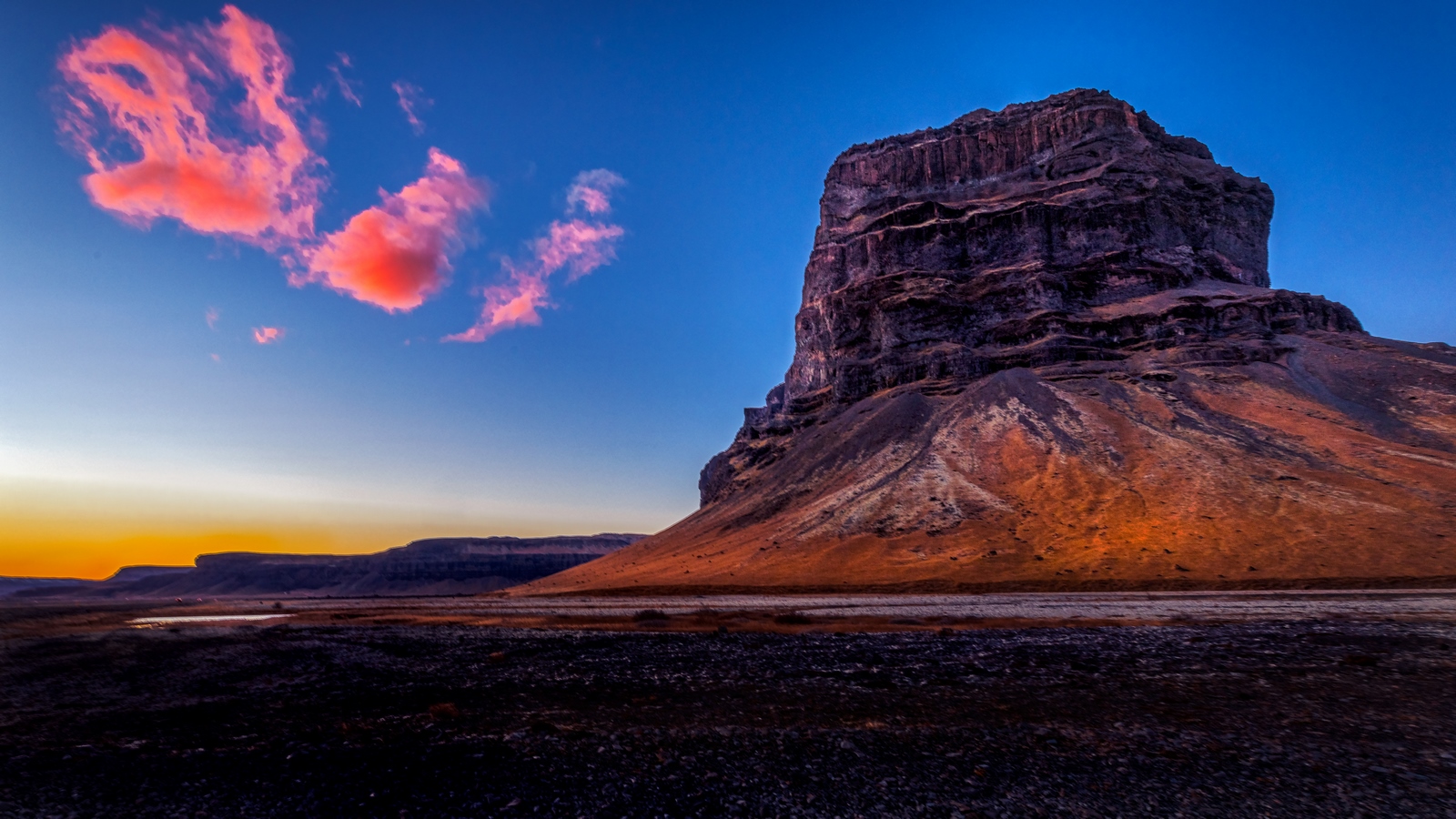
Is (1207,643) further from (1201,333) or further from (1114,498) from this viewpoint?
(1201,333)

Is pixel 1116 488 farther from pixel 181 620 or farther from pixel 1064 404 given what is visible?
pixel 181 620

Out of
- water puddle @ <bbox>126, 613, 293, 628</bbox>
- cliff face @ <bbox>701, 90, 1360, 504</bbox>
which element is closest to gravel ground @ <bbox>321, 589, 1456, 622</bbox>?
water puddle @ <bbox>126, 613, 293, 628</bbox>

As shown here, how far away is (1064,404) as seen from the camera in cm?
8956

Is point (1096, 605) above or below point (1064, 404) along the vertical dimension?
below

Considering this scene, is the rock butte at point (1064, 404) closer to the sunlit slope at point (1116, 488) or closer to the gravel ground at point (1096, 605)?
the sunlit slope at point (1116, 488)

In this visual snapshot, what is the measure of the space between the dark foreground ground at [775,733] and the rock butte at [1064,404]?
137 feet

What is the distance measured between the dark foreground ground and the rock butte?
41.7m

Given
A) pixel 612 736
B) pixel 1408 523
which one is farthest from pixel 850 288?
pixel 612 736

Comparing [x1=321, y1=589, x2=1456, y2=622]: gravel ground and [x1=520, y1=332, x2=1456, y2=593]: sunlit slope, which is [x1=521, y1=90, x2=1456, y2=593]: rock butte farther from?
[x1=321, y1=589, x2=1456, y2=622]: gravel ground

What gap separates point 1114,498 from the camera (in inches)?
2756

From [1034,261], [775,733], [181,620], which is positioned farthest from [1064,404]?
[181,620]

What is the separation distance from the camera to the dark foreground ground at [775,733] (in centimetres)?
962

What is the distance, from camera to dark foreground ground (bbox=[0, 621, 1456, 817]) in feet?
31.6

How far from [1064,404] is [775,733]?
89.1m
